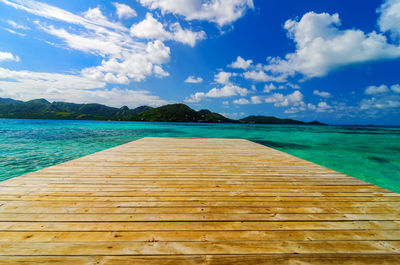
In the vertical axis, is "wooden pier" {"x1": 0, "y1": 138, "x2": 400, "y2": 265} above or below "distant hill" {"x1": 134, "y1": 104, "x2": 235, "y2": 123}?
below

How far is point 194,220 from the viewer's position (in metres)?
2.24

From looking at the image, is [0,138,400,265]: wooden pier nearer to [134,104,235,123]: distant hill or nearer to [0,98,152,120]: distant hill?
[134,104,235,123]: distant hill

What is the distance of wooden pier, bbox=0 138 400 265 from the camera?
1.71 meters

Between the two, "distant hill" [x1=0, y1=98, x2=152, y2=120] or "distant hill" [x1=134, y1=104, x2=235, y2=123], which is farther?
"distant hill" [x1=134, y1=104, x2=235, y2=123]

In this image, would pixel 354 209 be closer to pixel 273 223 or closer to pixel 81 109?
pixel 273 223

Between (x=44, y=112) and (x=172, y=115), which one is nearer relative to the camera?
(x=172, y=115)

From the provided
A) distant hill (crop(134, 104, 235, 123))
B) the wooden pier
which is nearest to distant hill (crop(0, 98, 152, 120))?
distant hill (crop(134, 104, 235, 123))

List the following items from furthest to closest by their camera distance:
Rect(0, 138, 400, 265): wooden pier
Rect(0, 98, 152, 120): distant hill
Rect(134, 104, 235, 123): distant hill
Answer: Rect(134, 104, 235, 123): distant hill, Rect(0, 98, 152, 120): distant hill, Rect(0, 138, 400, 265): wooden pier

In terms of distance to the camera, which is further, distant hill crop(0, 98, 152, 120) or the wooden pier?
distant hill crop(0, 98, 152, 120)

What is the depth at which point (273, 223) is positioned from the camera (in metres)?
2.21

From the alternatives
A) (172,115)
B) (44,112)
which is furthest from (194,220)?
(44,112)

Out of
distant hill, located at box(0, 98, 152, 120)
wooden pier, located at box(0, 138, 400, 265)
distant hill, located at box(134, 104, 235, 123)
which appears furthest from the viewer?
distant hill, located at box(134, 104, 235, 123)

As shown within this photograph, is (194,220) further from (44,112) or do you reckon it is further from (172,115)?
(44,112)

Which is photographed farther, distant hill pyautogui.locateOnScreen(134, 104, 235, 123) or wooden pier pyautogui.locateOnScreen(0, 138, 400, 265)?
distant hill pyautogui.locateOnScreen(134, 104, 235, 123)
